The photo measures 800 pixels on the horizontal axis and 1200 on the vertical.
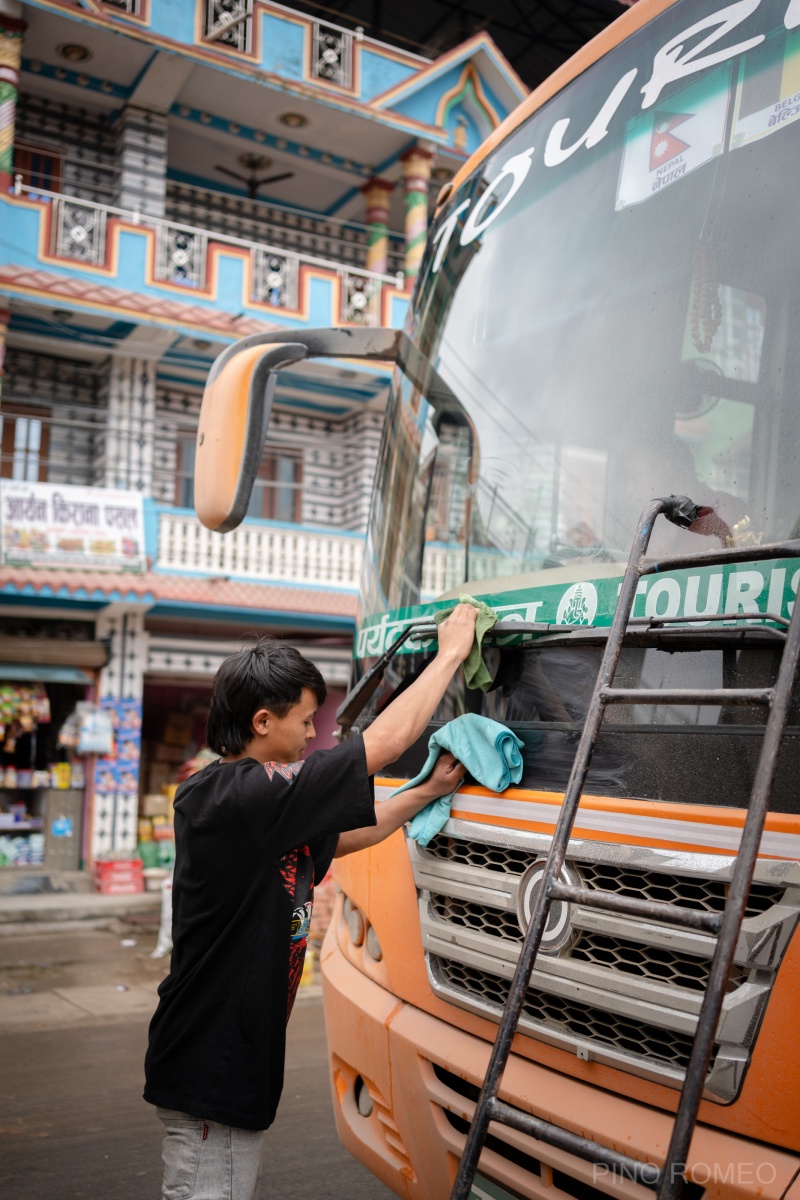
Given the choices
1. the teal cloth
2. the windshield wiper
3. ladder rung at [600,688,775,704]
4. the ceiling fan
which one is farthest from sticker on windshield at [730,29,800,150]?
the ceiling fan

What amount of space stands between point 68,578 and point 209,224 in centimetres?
620

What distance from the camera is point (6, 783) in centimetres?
1259

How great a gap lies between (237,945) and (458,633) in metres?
0.86

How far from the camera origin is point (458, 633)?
2562 mm

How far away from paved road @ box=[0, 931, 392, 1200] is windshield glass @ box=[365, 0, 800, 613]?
2.35 meters

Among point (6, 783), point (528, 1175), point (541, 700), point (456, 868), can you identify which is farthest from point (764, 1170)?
point (6, 783)

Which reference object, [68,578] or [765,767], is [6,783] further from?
[765,767]

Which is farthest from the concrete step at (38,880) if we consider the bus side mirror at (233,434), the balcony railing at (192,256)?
the bus side mirror at (233,434)

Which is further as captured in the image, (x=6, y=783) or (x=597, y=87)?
(x=6, y=783)

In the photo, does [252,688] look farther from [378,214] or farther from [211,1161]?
[378,214]

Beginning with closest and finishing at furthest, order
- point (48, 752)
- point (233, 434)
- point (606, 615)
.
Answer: point (606, 615), point (233, 434), point (48, 752)

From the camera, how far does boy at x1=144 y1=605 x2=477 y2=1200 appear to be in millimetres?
2203

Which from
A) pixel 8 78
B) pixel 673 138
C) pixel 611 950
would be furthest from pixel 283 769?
pixel 8 78

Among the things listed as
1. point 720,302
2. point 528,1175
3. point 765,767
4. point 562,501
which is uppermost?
point 720,302
